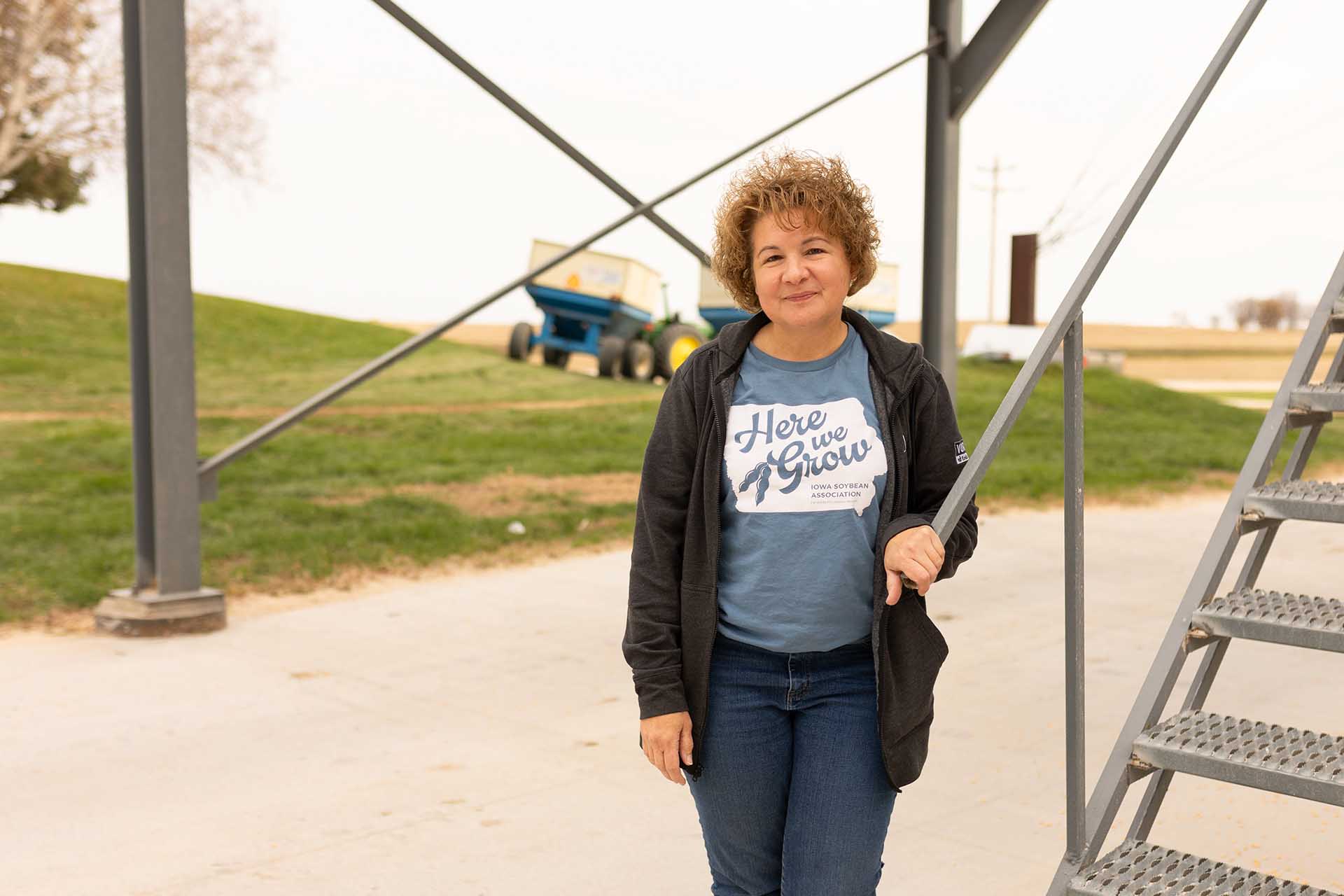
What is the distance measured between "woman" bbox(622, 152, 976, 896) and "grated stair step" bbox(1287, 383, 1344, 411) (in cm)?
124

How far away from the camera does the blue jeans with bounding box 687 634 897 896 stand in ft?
6.98

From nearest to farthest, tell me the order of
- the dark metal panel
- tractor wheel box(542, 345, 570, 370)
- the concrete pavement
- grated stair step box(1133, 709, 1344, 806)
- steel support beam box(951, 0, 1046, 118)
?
grated stair step box(1133, 709, 1344, 806) → the concrete pavement → steel support beam box(951, 0, 1046, 118) → the dark metal panel → tractor wheel box(542, 345, 570, 370)

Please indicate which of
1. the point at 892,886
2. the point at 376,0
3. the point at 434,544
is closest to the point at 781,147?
the point at 892,886

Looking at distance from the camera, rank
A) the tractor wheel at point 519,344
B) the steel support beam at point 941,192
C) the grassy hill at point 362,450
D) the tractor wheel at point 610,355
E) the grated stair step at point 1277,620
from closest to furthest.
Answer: the grated stair step at point 1277,620, the steel support beam at point 941,192, the grassy hill at point 362,450, the tractor wheel at point 610,355, the tractor wheel at point 519,344

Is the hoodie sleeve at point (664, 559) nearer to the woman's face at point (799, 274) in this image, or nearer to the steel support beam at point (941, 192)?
the woman's face at point (799, 274)

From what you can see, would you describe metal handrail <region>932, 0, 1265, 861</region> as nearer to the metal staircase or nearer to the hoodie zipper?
the metal staircase

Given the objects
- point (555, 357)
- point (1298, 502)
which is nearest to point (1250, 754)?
point (1298, 502)

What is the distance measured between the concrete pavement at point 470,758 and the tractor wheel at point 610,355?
14.1 metres

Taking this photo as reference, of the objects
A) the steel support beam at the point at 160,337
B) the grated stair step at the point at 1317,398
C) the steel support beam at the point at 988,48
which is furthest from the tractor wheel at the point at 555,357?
the grated stair step at the point at 1317,398

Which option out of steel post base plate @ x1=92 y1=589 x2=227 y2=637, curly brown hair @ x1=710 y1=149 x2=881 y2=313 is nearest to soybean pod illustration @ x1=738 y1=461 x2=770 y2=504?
curly brown hair @ x1=710 y1=149 x2=881 y2=313

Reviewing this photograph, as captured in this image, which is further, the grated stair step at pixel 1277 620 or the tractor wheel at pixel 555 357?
the tractor wheel at pixel 555 357

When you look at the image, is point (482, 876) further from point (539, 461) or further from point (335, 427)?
point (335, 427)

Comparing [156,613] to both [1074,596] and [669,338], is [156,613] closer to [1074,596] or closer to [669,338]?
[1074,596]

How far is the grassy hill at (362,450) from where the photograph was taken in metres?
8.09
